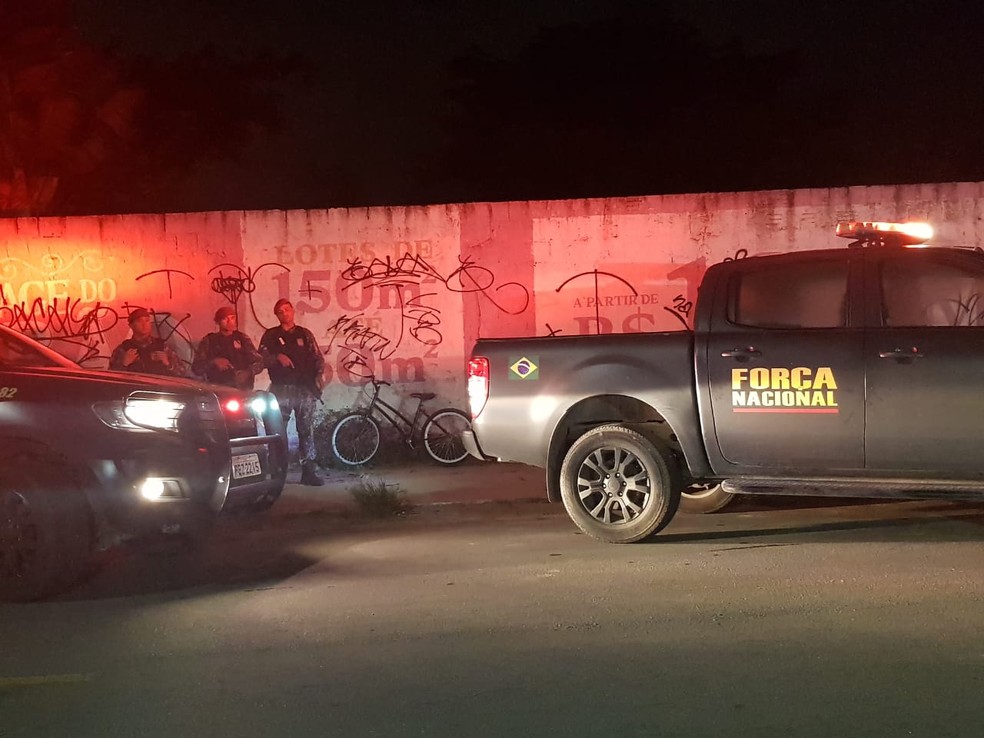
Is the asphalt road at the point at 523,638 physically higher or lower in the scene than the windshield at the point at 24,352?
lower

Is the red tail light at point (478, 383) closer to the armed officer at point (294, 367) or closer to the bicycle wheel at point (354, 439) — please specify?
the armed officer at point (294, 367)

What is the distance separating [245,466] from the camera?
6.29 meters

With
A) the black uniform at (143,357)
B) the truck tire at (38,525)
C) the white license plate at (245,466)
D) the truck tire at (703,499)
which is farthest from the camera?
the black uniform at (143,357)

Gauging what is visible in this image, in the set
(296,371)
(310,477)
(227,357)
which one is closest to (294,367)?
(296,371)

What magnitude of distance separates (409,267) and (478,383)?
4543 mm

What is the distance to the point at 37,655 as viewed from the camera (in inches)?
187

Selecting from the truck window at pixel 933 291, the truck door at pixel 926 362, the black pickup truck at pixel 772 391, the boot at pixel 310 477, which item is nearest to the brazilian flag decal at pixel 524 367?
the black pickup truck at pixel 772 391

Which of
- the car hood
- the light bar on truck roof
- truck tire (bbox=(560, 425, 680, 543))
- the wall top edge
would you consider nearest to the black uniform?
the wall top edge

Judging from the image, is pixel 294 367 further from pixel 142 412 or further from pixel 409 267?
pixel 142 412

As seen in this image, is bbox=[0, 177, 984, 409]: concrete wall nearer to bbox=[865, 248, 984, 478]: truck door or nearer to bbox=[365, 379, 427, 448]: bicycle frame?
bbox=[365, 379, 427, 448]: bicycle frame

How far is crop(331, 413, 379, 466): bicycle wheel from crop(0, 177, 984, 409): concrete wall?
0.45 metres

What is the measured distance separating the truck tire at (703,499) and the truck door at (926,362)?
5.50ft

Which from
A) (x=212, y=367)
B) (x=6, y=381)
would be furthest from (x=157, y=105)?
(x=6, y=381)

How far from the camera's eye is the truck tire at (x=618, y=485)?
6.65 metres
